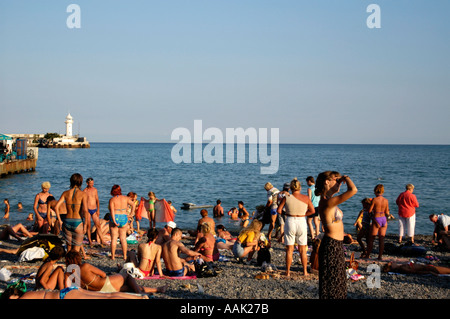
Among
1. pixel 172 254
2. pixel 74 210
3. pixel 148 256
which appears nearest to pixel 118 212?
pixel 74 210

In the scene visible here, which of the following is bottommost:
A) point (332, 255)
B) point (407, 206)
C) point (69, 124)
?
point (407, 206)

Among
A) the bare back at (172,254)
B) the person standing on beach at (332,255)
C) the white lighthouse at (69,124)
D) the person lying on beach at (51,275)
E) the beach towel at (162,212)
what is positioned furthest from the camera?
the white lighthouse at (69,124)

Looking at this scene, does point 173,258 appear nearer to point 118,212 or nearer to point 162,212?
point 118,212

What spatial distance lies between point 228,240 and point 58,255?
22.7 feet

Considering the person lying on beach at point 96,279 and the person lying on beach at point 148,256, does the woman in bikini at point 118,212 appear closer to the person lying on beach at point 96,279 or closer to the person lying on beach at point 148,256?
the person lying on beach at point 148,256

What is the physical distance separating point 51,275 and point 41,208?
6.15 metres

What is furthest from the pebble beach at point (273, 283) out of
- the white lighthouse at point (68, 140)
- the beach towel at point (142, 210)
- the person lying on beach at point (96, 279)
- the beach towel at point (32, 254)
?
the white lighthouse at point (68, 140)

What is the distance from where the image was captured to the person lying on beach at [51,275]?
651 centimetres

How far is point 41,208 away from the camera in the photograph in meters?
12.1

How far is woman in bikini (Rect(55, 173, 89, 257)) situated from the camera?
881 cm

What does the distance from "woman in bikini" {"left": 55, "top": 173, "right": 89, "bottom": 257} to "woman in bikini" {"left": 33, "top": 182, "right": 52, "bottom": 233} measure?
296 cm

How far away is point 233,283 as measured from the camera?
7938mm
